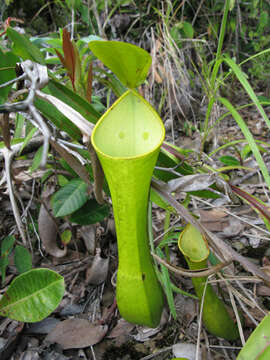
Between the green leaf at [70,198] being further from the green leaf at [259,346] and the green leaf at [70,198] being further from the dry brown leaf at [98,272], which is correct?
the green leaf at [259,346]

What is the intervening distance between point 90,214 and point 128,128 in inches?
16.2

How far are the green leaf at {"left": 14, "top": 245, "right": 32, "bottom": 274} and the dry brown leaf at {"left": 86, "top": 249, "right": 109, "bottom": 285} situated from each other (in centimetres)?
23

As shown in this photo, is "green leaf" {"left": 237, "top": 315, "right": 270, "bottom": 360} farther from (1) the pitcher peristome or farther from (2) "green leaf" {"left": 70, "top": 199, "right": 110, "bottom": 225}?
(2) "green leaf" {"left": 70, "top": 199, "right": 110, "bottom": 225}

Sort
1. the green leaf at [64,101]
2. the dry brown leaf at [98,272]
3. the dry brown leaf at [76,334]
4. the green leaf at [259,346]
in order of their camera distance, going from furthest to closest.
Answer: the dry brown leaf at [98,272]
the dry brown leaf at [76,334]
the green leaf at [64,101]
the green leaf at [259,346]

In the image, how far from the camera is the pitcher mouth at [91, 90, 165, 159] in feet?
2.08

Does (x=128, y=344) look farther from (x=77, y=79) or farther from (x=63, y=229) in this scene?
(x=77, y=79)

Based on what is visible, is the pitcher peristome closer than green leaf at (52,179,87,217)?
Yes

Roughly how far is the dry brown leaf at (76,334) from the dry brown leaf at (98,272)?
5.7 inches

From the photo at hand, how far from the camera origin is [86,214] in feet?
3.21

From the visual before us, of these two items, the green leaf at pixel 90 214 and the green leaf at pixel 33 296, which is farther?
the green leaf at pixel 90 214

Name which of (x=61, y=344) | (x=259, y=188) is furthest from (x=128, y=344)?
(x=259, y=188)

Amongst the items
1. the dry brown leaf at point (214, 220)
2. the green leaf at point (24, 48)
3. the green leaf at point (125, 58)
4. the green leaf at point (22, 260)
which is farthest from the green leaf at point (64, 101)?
the dry brown leaf at point (214, 220)

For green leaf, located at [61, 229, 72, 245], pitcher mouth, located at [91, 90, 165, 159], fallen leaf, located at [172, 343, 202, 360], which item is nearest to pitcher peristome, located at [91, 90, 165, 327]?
pitcher mouth, located at [91, 90, 165, 159]

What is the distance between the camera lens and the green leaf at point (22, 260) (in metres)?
0.93
